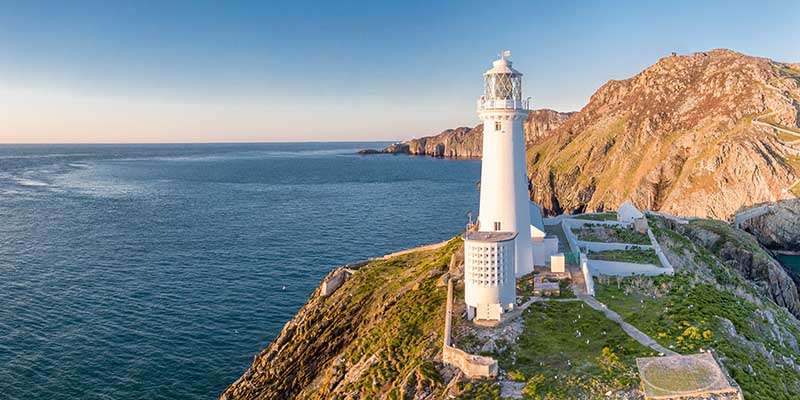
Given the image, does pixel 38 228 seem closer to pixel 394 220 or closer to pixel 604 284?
pixel 394 220

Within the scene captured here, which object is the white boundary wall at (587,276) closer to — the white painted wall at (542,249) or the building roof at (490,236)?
the white painted wall at (542,249)

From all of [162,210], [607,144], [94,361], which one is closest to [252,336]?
[94,361]

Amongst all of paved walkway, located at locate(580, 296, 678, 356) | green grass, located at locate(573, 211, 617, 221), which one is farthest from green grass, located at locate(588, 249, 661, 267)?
green grass, located at locate(573, 211, 617, 221)

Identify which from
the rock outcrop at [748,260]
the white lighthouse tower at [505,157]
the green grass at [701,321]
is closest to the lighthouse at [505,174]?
the white lighthouse tower at [505,157]

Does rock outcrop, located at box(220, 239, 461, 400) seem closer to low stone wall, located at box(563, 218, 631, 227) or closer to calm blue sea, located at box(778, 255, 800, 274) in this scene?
low stone wall, located at box(563, 218, 631, 227)

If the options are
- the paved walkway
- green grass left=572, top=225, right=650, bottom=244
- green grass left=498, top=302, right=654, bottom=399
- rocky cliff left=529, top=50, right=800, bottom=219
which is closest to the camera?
green grass left=498, top=302, right=654, bottom=399

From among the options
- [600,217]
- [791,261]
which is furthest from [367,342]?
[791,261]

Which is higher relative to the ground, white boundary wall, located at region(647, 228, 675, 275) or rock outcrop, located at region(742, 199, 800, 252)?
white boundary wall, located at region(647, 228, 675, 275)
